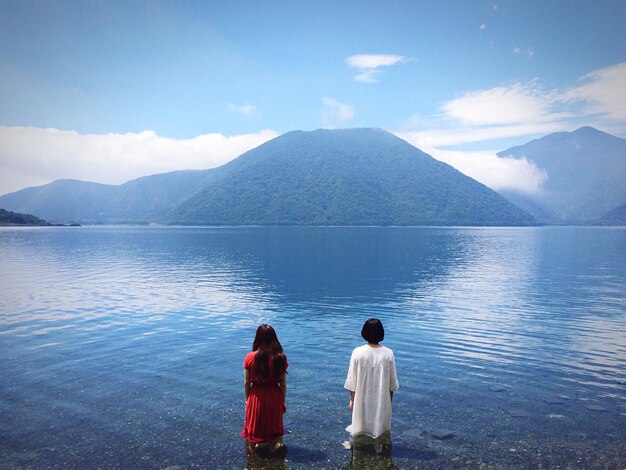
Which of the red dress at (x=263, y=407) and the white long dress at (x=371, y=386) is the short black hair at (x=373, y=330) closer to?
the white long dress at (x=371, y=386)

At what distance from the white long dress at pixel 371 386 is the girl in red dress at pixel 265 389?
5.39 ft

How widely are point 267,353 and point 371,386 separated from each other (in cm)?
270

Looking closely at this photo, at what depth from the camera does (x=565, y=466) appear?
35.2 ft

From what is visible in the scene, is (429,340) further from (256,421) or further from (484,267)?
(484,267)

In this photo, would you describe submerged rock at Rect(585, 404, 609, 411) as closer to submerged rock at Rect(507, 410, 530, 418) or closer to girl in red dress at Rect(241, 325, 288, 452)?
submerged rock at Rect(507, 410, 530, 418)

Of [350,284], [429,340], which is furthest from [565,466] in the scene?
[350,284]

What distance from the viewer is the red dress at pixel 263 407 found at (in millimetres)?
9852

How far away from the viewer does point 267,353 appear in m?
9.43

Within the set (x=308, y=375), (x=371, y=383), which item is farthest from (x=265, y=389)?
(x=308, y=375)

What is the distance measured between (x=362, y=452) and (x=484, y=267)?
211ft

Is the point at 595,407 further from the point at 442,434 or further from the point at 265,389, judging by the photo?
the point at 265,389

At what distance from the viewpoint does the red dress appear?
9.85 meters

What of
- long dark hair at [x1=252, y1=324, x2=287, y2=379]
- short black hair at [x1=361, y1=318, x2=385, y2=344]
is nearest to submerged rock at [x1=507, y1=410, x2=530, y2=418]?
short black hair at [x1=361, y1=318, x2=385, y2=344]

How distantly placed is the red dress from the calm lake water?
812 mm
